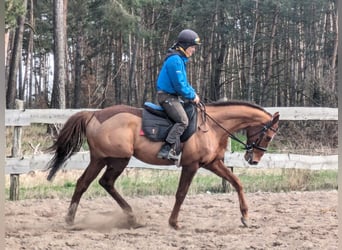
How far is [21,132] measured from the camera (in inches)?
228

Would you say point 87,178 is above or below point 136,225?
above

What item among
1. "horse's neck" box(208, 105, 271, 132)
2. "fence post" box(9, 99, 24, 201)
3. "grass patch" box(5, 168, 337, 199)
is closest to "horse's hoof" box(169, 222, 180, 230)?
"horse's neck" box(208, 105, 271, 132)

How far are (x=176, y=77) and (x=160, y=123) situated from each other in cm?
45

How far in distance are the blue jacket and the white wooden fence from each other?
177cm

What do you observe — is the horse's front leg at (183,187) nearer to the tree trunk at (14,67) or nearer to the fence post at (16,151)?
the fence post at (16,151)

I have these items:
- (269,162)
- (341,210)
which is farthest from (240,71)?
(341,210)

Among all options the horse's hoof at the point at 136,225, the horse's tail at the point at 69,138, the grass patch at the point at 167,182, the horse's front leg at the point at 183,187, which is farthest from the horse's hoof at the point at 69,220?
the grass patch at the point at 167,182

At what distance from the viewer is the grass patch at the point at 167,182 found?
5.74m

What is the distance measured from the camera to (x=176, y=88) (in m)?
4.11

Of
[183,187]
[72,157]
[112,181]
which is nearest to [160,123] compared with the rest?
[183,187]

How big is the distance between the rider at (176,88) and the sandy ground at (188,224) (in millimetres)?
735

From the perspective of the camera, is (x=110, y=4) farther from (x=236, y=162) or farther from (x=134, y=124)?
(x=236, y=162)

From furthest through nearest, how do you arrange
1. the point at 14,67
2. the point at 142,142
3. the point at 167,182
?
the point at 167,182 < the point at 14,67 < the point at 142,142

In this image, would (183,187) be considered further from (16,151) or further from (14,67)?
(14,67)
